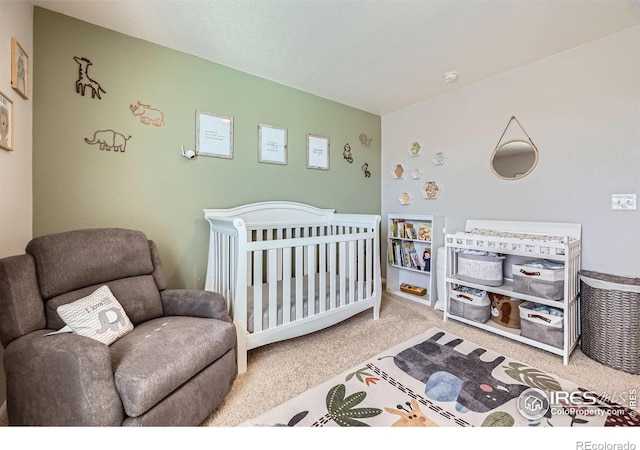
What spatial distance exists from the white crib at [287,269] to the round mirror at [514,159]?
1321 mm

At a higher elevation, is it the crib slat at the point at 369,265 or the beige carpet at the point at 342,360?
the crib slat at the point at 369,265

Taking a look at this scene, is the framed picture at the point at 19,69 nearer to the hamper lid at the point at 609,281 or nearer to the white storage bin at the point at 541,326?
the white storage bin at the point at 541,326

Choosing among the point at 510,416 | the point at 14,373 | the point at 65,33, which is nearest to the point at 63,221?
the point at 14,373

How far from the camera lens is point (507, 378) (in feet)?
5.35

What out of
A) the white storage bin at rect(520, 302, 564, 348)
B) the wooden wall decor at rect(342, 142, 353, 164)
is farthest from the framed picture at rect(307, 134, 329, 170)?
the white storage bin at rect(520, 302, 564, 348)

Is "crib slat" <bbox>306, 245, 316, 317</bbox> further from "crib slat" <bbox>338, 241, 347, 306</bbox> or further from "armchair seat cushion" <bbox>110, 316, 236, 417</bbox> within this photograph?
"armchair seat cushion" <bbox>110, 316, 236, 417</bbox>

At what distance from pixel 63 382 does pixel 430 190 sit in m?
3.20

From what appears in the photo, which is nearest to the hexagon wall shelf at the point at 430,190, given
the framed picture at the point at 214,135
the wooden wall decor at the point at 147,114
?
the framed picture at the point at 214,135

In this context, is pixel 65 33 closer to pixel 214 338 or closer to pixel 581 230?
pixel 214 338

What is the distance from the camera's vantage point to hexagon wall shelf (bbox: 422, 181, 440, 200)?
299 cm

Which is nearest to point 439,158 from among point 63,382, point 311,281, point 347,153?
point 347,153

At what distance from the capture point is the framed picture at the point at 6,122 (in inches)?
51.6

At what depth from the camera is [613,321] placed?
67.6 inches

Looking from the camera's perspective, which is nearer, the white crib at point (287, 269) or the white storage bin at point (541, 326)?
the white crib at point (287, 269)
